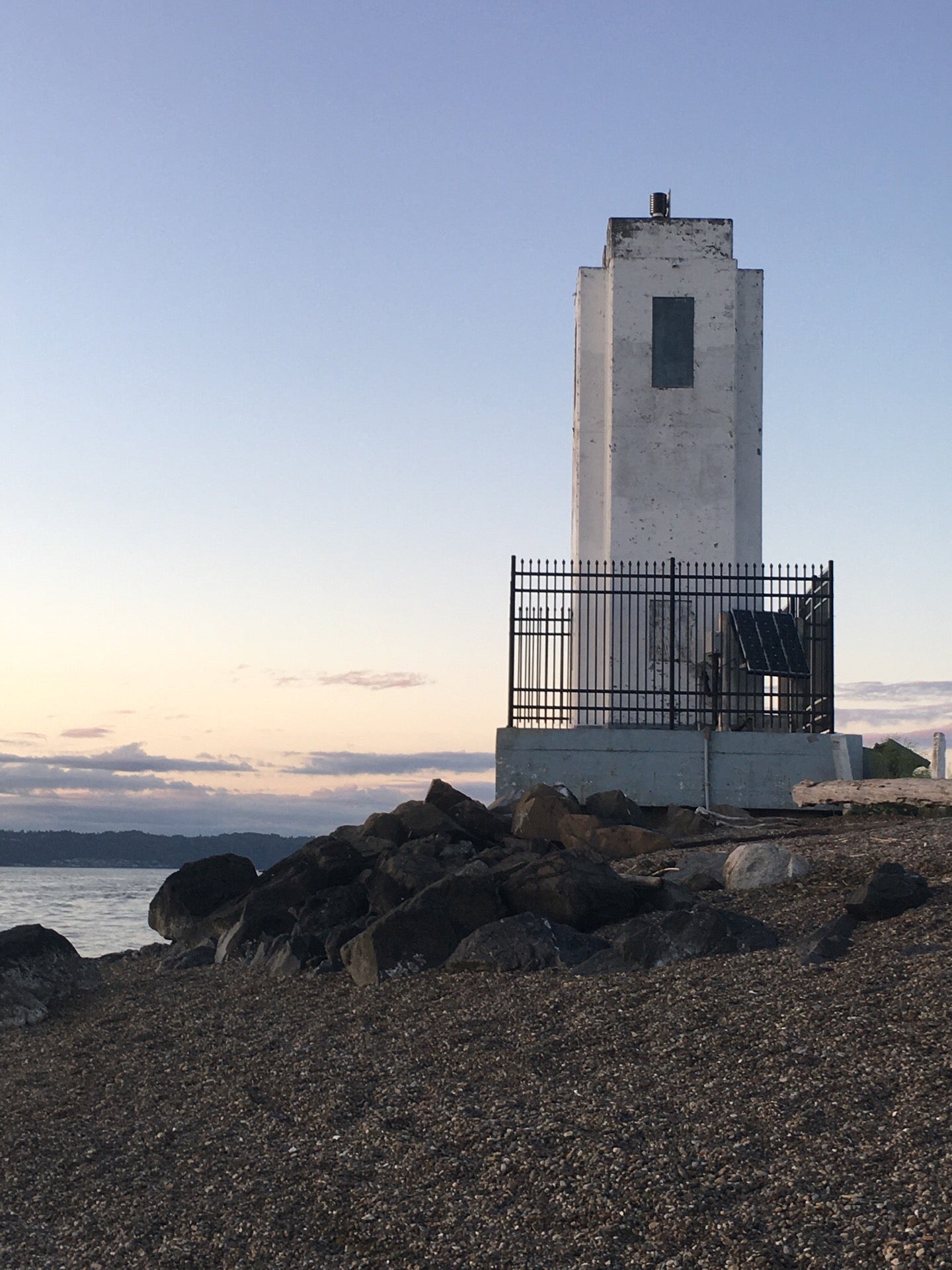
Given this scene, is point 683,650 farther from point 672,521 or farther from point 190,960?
point 190,960

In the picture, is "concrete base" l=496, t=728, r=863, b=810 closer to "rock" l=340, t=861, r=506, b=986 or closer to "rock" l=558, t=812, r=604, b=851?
"rock" l=558, t=812, r=604, b=851

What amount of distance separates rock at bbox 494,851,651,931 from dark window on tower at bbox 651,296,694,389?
585 inches

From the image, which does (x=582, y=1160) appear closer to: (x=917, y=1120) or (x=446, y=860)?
(x=917, y=1120)

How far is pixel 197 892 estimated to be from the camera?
15094 mm

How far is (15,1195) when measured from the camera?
7211 millimetres

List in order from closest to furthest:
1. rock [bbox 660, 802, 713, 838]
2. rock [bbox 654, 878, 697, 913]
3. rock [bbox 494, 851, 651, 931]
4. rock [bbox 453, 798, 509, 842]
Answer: rock [bbox 494, 851, 651, 931] < rock [bbox 654, 878, 697, 913] < rock [bbox 453, 798, 509, 842] < rock [bbox 660, 802, 713, 838]

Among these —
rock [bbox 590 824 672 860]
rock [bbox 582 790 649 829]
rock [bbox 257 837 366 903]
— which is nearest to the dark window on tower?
rock [bbox 582 790 649 829]

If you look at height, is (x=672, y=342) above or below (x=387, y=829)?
above

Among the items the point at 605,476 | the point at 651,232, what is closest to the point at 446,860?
the point at 605,476

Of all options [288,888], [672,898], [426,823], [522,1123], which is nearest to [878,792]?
[426,823]

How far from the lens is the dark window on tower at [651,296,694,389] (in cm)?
2419

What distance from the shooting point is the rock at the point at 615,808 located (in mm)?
15789

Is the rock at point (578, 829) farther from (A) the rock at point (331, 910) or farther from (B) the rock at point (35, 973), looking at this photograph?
(B) the rock at point (35, 973)

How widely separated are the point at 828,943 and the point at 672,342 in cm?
1713
